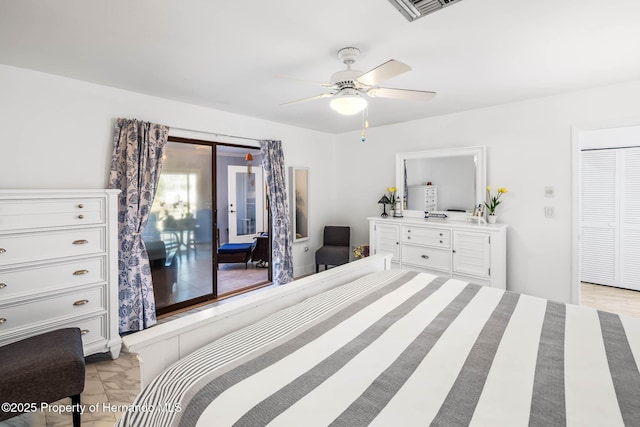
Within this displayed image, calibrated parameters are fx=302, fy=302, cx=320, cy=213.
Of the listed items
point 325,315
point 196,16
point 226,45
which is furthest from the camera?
point 226,45

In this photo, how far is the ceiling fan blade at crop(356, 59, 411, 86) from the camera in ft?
5.74

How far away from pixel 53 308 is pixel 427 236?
3763 mm

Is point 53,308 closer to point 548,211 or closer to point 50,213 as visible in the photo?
point 50,213

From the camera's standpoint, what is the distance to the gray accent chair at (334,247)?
183 inches

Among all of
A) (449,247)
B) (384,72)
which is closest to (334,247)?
(449,247)

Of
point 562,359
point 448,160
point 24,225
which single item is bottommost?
point 562,359

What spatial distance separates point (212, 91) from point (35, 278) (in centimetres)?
217

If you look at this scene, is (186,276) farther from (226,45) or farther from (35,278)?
(226,45)

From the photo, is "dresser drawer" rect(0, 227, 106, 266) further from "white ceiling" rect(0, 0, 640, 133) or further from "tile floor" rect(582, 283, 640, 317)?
"tile floor" rect(582, 283, 640, 317)

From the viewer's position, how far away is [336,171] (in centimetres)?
548

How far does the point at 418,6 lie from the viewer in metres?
1.61

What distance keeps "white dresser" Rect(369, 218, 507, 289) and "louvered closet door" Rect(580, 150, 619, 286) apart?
1801 mm

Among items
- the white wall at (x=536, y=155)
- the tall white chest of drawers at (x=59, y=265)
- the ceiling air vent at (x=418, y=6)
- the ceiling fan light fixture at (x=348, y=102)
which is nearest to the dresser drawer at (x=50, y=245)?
the tall white chest of drawers at (x=59, y=265)

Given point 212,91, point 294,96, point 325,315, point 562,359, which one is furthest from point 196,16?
point 562,359
